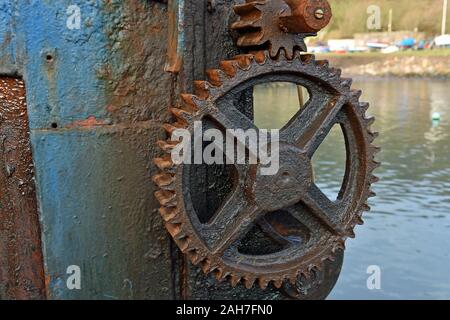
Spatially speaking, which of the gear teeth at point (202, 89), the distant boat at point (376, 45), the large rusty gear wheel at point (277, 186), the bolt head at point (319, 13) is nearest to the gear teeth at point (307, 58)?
the large rusty gear wheel at point (277, 186)

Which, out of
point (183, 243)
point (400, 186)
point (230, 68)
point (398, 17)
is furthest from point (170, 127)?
point (398, 17)

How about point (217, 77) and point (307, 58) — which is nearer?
point (217, 77)

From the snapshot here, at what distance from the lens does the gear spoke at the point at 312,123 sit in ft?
6.85

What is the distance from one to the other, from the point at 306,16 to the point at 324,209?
0.76 meters

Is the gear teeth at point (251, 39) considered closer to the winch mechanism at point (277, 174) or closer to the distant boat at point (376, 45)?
the winch mechanism at point (277, 174)

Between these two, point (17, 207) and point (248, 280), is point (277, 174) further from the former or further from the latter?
point (17, 207)

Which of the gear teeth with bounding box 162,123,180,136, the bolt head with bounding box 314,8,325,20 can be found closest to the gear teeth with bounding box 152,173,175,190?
the gear teeth with bounding box 162,123,180,136

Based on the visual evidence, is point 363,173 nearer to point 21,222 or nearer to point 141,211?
point 141,211

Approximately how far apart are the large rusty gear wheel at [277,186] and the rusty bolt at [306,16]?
11 centimetres

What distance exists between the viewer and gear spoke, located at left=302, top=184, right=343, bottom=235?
2.12 m

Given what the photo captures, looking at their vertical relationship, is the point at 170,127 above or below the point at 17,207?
above

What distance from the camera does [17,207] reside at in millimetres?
2086

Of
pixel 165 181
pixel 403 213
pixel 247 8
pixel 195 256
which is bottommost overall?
pixel 403 213

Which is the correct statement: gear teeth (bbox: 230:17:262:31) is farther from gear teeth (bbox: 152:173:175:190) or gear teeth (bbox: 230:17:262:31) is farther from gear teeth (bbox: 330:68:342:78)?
gear teeth (bbox: 152:173:175:190)
